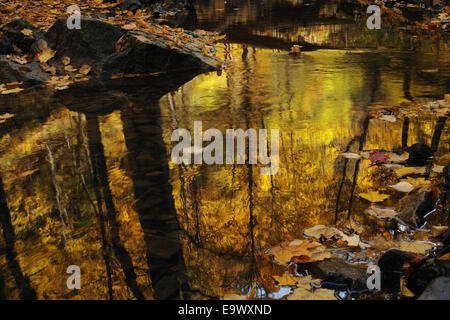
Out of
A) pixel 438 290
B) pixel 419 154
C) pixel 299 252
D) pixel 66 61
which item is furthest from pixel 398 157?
pixel 66 61

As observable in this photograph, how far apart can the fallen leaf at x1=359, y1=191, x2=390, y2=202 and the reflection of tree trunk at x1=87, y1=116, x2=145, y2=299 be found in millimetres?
1651

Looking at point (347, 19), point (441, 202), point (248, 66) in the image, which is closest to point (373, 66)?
point (248, 66)

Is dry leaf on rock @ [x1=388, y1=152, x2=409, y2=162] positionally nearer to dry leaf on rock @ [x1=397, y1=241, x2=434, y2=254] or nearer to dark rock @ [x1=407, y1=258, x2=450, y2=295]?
dry leaf on rock @ [x1=397, y1=241, x2=434, y2=254]

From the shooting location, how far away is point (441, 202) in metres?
2.74

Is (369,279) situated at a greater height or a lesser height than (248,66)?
lesser

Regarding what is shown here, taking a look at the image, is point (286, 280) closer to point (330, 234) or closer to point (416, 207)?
point (330, 234)

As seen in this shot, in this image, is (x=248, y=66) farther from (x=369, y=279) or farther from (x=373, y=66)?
(x=369, y=279)

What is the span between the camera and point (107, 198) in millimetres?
3010

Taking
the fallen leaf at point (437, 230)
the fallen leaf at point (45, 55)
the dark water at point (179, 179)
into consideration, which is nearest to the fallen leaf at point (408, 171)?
the dark water at point (179, 179)

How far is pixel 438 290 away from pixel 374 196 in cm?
112

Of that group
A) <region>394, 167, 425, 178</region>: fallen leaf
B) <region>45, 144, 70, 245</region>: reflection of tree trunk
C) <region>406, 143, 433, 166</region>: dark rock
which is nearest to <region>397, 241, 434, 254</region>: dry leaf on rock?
<region>394, 167, 425, 178</region>: fallen leaf

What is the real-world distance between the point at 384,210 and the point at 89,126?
3.24 m

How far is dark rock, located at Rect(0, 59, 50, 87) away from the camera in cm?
681

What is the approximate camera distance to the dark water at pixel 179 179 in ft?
7.48
